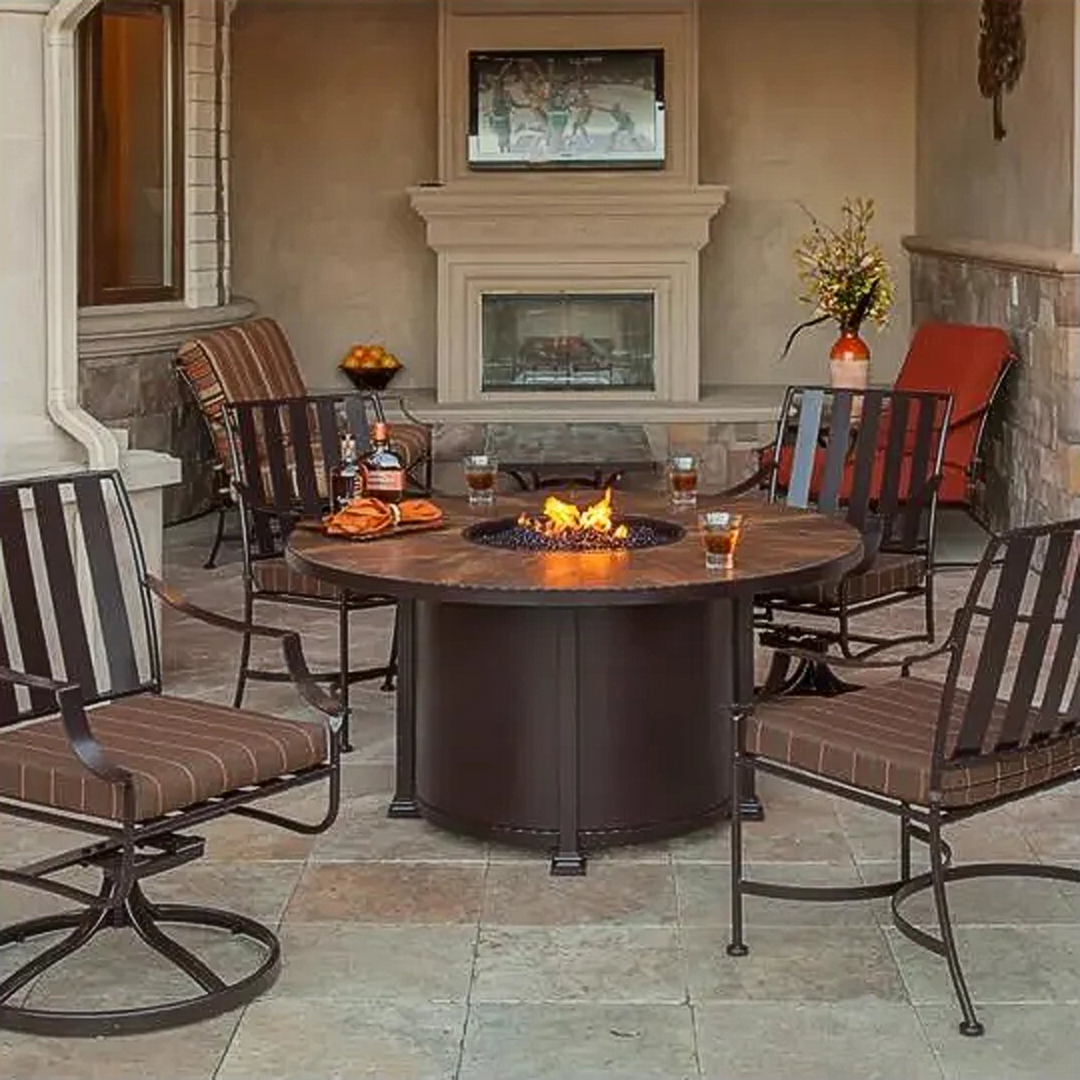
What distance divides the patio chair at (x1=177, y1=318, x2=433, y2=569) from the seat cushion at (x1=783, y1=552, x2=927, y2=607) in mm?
2823

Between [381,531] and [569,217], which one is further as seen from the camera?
[569,217]

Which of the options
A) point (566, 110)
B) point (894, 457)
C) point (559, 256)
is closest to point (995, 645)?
point (894, 457)

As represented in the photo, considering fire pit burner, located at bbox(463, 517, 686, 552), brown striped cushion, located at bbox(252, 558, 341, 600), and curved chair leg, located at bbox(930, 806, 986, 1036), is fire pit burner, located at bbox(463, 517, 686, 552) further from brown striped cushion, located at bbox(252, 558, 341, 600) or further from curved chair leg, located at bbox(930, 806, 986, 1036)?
curved chair leg, located at bbox(930, 806, 986, 1036)

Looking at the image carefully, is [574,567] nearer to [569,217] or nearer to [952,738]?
[952,738]

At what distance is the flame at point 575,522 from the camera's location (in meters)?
4.93

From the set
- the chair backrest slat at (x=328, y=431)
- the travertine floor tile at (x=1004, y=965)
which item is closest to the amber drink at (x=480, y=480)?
the chair backrest slat at (x=328, y=431)

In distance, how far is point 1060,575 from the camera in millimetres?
3697

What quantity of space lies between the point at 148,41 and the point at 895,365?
4.19 m

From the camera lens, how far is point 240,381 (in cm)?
883

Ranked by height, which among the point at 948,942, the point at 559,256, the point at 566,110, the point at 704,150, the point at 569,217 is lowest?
the point at 948,942

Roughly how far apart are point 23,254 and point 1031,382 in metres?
4.24

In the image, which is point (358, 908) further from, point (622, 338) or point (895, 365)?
point (895, 365)

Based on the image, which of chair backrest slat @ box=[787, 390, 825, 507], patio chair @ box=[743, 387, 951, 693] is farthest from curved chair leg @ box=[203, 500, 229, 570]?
chair backrest slat @ box=[787, 390, 825, 507]

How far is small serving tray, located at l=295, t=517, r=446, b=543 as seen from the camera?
4.87 m
